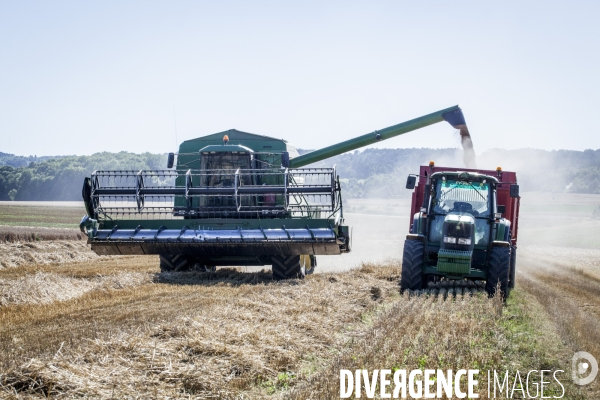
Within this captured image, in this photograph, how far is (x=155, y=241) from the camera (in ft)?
41.3

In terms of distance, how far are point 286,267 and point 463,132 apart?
5953 mm

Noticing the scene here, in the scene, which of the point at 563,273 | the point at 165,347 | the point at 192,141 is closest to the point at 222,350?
the point at 165,347

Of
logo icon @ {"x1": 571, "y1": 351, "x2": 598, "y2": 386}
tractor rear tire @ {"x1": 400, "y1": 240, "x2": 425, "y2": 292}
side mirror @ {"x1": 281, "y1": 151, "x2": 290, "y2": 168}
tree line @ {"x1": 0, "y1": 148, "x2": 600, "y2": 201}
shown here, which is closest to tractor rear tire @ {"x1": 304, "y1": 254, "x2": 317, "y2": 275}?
side mirror @ {"x1": 281, "y1": 151, "x2": 290, "y2": 168}

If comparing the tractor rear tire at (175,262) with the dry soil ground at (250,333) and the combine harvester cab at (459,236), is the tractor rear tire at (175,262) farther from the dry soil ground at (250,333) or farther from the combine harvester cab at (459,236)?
the combine harvester cab at (459,236)

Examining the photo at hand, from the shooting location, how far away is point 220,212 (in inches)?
526

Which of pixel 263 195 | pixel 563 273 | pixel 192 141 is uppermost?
pixel 192 141

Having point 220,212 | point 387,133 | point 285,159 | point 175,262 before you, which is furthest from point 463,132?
point 175,262

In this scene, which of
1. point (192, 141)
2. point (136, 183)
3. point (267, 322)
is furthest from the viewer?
point (192, 141)

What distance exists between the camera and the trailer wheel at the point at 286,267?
43.6ft

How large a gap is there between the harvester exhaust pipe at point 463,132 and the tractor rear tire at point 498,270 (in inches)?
206

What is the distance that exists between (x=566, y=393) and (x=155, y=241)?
8.32 m

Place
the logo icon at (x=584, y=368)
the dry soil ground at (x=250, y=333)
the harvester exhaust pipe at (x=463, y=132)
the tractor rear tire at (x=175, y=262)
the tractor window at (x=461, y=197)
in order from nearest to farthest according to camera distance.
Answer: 1. the dry soil ground at (x=250, y=333)
2. the logo icon at (x=584, y=368)
3. the tractor window at (x=461, y=197)
4. the tractor rear tire at (x=175, y=262)
5. the harvester exhaust pipe at (x=463, y=132)

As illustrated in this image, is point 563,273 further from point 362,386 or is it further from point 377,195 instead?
point 377,195

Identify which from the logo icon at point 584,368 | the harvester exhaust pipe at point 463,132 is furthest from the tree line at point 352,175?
the logo icon at point 584,368
